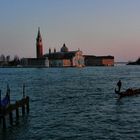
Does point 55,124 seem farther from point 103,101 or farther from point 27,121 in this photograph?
point 103,101

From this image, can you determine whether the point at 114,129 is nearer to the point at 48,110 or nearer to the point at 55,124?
Answer: the point at 55,124

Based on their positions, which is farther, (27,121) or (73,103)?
(73,103)

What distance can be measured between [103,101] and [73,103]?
363 centimetres

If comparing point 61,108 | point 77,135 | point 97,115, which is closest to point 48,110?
point 61,108

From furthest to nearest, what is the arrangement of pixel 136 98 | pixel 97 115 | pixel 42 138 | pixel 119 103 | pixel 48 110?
pixel 136 98, pixel 119 103, pixel 48 110, pixel 97 115, pixel 42 138

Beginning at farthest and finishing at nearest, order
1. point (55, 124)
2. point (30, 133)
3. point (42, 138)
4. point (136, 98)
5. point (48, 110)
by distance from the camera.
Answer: point (136, 98) → point (48, 110) → point (55, 124) → point (30, 133) → point (42, 138)

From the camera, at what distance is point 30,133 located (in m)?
27.9

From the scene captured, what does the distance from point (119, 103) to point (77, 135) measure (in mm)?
17889

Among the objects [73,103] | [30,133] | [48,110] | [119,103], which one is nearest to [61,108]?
[48,110]

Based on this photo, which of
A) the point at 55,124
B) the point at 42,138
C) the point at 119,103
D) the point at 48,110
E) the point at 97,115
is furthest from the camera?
the point at 119,103

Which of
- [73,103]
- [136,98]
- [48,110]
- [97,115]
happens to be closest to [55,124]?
[97,115]

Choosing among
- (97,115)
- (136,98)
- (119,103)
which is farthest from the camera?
(136,98)

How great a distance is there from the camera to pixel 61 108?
40.0 metres

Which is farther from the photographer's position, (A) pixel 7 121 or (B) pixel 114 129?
(A) pixel 7 121
